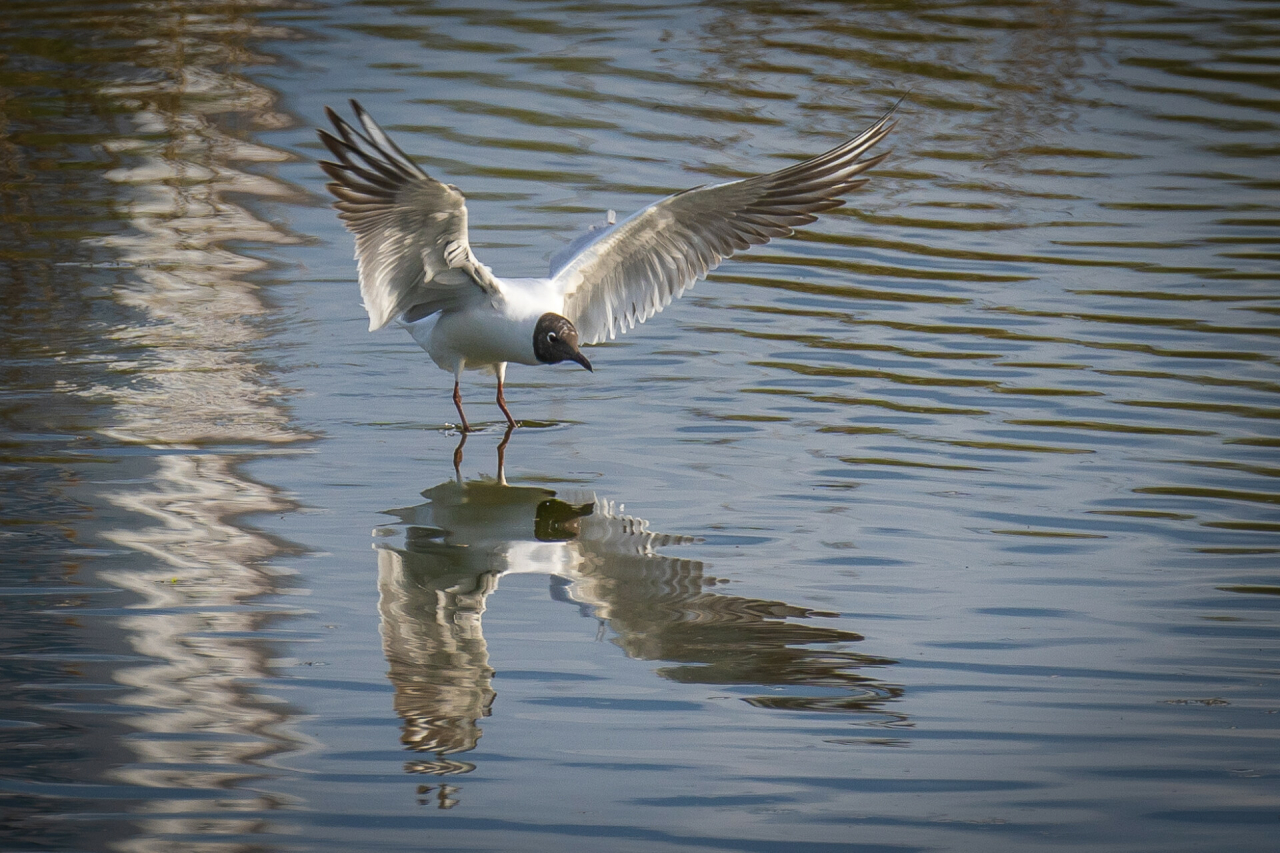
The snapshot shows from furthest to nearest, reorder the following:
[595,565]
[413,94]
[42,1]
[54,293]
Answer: [42,1] < [413,94] < [54,293] < [595,565]

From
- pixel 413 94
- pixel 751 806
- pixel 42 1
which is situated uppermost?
pixel 42 1

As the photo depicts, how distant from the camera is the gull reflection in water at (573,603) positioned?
15.1 ft

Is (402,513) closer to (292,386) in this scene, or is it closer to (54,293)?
(292,386)

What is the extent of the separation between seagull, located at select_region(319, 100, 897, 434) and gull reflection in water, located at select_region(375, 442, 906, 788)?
3.47ft

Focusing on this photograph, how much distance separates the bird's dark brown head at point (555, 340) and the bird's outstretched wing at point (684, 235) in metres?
0.27

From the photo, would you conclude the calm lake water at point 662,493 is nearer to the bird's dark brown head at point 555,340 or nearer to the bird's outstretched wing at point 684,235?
the bird's dark brown head at point 555,340

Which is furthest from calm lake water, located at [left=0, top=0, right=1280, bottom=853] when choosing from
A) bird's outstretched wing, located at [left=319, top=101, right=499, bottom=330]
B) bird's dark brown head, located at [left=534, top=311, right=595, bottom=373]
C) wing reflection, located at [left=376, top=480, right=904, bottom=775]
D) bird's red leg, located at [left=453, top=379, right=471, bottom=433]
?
bird's outstretched wing, located at [left=319, top=101, right=499, bottom=330]

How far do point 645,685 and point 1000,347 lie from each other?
13.5ft

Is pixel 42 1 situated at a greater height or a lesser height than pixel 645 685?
greater

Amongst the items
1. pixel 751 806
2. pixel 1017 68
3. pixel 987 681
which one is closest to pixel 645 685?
pixel 751 806

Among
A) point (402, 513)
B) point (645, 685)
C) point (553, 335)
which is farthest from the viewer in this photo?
point (553, 335)

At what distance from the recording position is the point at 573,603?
213 inches

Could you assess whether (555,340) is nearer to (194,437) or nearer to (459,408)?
(459,408)

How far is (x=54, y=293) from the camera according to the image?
887 cm
